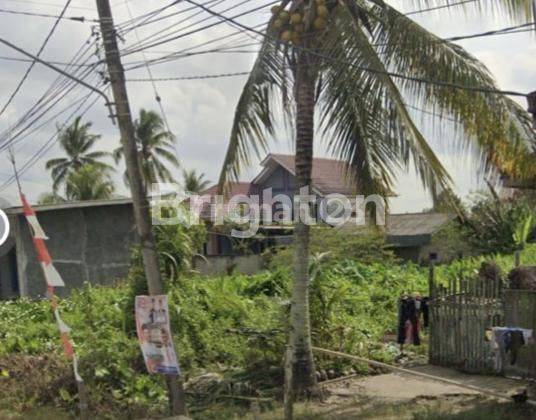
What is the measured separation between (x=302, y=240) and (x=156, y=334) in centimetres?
250

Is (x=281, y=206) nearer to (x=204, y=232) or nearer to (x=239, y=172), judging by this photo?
(x=204, y=232)

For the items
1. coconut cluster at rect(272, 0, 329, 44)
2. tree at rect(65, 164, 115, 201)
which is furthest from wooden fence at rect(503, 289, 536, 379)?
tree at rect(65, 164, 115, 201)

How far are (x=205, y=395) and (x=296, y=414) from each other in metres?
1.99

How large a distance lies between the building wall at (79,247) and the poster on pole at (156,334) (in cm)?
1061

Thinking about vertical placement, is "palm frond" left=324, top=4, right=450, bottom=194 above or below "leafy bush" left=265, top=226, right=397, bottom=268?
above

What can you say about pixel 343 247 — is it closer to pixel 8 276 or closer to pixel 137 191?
pixel 8 276

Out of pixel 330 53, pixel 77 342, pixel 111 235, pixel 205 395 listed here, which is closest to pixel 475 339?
pixel 205 395

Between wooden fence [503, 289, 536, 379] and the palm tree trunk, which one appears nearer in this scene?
wooden fence [503, 289, 536, 379]

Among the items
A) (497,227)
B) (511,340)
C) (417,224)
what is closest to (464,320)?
(511,340)

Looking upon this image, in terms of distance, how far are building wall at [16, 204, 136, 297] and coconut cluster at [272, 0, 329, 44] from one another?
417 inches

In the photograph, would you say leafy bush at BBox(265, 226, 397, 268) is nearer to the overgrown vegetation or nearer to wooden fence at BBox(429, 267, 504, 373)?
the overgrown vegetation

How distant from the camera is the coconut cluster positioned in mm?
9156

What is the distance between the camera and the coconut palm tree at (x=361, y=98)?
8.49 metres

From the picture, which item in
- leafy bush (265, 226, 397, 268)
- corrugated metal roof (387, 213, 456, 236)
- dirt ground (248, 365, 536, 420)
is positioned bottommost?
dirt ground (248, 365, 536, 420)
